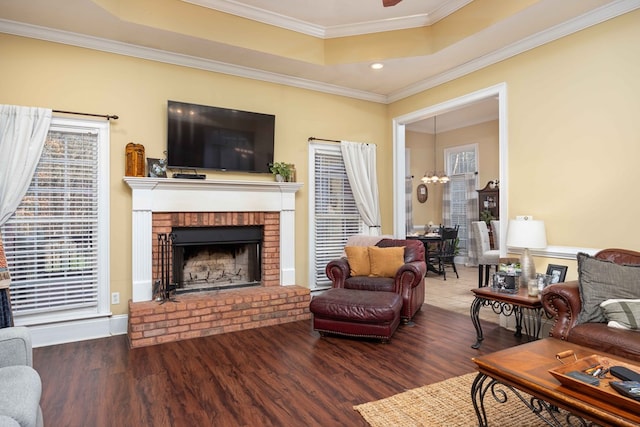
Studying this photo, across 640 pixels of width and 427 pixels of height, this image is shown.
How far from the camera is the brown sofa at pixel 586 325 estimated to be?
7.66 ft

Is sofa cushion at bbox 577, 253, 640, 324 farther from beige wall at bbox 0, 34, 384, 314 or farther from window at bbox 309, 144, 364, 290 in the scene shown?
beige wall at bbox 0, 34, 384, 314

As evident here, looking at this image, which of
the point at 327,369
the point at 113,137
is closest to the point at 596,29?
the point at 327,369

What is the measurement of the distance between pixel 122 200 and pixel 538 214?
4.37 m

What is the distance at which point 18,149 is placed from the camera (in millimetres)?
3463

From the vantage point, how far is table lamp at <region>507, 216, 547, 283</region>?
11.4 ft

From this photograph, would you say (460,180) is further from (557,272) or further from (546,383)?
(546,383)

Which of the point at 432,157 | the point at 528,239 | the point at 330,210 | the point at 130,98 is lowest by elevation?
the point at 528,239

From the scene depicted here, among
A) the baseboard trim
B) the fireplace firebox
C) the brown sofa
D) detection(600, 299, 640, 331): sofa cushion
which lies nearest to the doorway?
the brown sofa

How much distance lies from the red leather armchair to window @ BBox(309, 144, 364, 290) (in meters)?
0.78

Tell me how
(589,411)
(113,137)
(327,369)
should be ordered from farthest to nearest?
(113,137), (327,369), (589,411)

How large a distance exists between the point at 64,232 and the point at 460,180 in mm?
7790

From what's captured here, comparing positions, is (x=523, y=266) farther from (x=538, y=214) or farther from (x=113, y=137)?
(x=113, y=137)

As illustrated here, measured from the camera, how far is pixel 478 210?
820 centimetres

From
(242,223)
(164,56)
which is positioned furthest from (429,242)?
(164,56)
